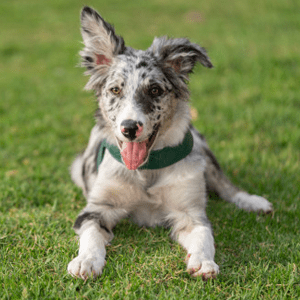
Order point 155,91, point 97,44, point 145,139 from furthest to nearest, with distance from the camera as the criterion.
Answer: point 97,44
point 155,91
point 145,139

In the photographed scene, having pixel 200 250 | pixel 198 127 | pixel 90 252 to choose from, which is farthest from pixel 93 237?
pixel 198 127

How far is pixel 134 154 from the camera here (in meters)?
3.92

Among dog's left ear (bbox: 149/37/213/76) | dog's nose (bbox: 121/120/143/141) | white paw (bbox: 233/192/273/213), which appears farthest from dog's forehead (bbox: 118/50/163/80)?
white paw (bbox: 233/192/273/213)

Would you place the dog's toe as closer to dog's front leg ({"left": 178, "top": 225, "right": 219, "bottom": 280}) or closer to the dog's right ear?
dog's front leg ({"left": 178, "top": 225, "right": 219, "bottom": 280})

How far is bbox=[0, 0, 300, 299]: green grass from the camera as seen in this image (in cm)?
336

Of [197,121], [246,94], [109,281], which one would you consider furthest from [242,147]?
Result: [109,281]

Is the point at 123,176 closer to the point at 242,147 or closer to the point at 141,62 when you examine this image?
the point at 141,62

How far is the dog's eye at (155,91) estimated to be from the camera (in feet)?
13.1

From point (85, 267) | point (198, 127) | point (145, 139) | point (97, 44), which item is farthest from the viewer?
point (198, 127)

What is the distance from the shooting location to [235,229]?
4328 mm

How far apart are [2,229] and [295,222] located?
3.25 metres

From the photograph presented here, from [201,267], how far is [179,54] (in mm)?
2168

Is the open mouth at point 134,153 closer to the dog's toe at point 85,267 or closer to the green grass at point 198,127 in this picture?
the green grass at point 198,127

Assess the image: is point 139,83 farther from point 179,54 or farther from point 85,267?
point 85,267
